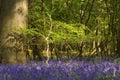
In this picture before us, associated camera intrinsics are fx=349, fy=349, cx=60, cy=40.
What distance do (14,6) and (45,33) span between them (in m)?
1.23

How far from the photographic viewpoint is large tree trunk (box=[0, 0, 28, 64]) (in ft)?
31.0

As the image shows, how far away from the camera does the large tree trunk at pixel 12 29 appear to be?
9.45 m

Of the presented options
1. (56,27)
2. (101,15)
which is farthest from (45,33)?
(101,15)

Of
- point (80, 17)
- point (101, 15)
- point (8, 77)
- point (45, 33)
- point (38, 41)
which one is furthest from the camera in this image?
point (101, 15)

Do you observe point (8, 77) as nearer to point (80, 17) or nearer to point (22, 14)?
point (22, 14)

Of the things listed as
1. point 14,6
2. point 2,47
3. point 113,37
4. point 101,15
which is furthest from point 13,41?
point 101,15

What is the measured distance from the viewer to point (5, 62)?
9.49 meters

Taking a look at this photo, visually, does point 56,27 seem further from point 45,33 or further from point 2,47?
point 2,47

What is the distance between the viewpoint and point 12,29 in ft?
31.2

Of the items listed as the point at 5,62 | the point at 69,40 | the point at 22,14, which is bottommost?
the point at 5,62

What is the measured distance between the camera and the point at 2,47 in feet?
31.1

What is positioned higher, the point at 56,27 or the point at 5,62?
the point at 56,27

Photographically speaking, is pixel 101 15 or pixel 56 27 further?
pixel 101 15

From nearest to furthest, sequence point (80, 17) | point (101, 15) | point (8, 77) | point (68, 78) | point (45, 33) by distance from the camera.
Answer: point (68, 78), point (8, 77), point (45, 33), point (80, 17), point (101, 15)
